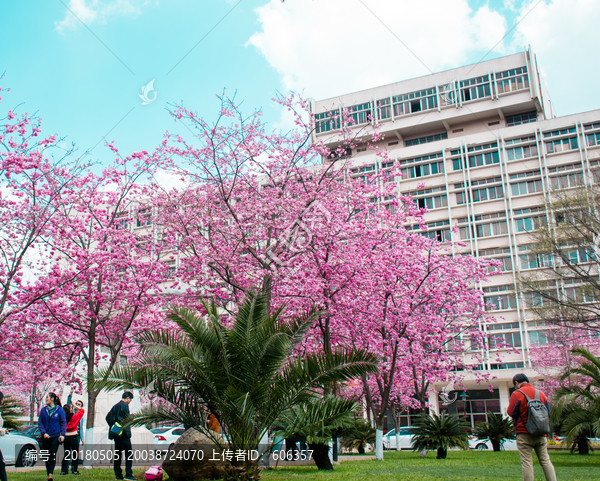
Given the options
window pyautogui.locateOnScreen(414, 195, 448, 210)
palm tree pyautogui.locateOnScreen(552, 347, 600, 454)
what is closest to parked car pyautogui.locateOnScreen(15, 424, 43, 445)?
palm tree pyautogui.locateOnScreen(552, 347, 600, 454)

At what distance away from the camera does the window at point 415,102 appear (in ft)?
178

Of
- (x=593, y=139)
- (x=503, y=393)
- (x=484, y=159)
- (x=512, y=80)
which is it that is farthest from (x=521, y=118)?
(x=503, y=393)

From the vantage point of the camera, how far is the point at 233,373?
28.3 ft

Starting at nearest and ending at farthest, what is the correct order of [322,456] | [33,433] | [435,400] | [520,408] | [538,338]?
[520,408] < [322,456] < [33,433] < [538,338] < [435,400]

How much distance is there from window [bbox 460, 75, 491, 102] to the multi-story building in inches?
3.9

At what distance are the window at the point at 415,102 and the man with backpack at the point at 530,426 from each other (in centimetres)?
5010

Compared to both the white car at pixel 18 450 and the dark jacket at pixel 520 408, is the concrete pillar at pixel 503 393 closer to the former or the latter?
the white car at pixel 18 450

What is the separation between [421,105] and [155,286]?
43.1 meters

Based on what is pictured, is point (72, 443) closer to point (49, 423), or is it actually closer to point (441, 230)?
point (49, 423)

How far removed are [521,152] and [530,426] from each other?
154 ft

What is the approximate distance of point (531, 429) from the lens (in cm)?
700

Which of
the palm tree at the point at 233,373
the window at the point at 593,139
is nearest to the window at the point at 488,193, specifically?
the window at the point at 593,139

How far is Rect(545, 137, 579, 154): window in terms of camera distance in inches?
1870

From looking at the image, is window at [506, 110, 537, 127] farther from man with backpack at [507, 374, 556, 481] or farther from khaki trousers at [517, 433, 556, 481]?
khaki trousers at [517, 433, 556, 481]
